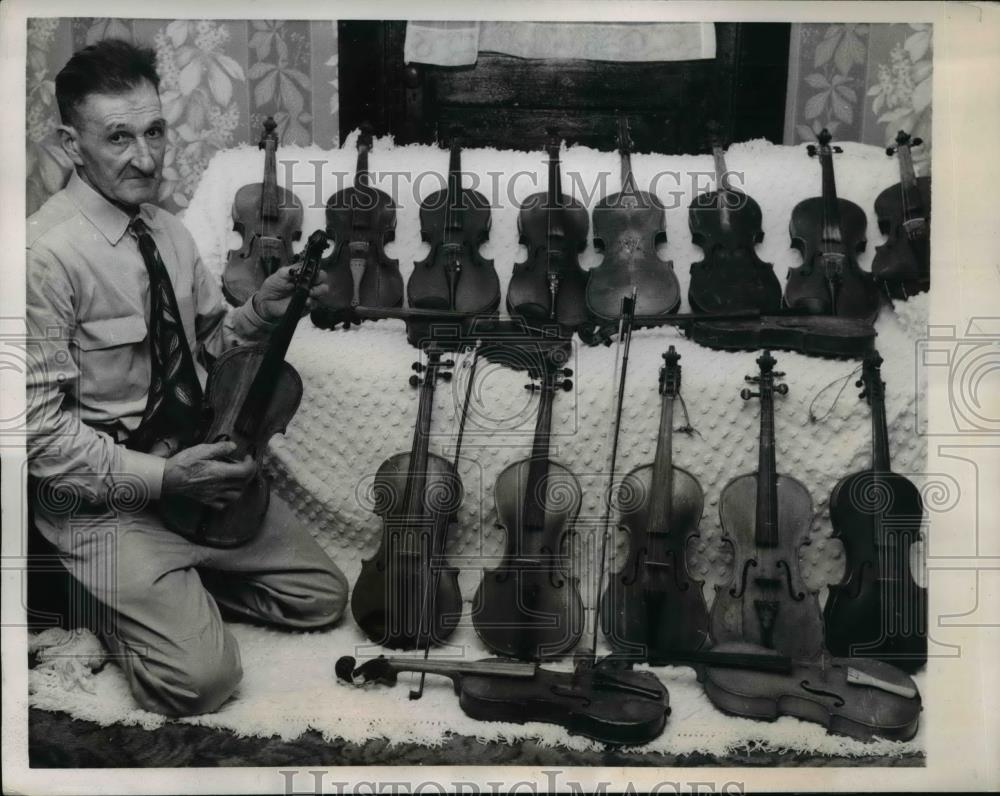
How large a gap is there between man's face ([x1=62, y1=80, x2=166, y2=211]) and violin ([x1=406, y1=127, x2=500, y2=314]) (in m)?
0.81

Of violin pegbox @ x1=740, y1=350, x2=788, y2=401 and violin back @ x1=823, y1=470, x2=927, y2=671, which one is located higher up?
violin pegbox @ x1=740, y1=350, x2=788, y2=401

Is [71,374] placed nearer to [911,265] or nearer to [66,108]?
[66,108]

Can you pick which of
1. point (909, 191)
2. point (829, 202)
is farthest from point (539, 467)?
point (909, 191)

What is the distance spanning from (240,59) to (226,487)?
1239 mm

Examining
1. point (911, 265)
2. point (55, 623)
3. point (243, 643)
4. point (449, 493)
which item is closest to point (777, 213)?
point (911, 265)

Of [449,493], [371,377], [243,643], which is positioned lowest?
[243,643]

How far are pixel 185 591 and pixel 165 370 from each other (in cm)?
62

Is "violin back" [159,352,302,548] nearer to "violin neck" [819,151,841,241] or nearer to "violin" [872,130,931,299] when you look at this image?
"violin neck" [819,151,841,241]

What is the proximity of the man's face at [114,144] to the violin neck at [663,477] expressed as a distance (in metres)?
1.62

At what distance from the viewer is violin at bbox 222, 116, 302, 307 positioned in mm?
3164

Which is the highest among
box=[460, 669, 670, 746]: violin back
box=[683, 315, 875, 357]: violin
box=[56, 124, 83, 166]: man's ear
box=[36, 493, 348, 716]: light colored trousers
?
box=[56, 124, 83, 166]: man's ear

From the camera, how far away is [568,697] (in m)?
3.03

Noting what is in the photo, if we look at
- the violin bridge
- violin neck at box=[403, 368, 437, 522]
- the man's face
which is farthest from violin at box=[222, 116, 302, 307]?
the violin bridge

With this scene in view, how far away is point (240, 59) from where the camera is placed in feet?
10.5
